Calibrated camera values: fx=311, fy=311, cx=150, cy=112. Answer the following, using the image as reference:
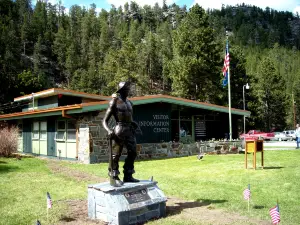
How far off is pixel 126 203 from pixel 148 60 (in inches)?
2634

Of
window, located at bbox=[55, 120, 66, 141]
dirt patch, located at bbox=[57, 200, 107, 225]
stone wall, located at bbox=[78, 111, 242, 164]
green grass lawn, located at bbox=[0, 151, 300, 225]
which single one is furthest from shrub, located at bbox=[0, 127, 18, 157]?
dirt patch, located at bbox=[57, 200, 107, 225]

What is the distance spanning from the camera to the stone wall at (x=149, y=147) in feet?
48.3

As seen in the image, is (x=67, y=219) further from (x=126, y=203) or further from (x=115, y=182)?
(x=126, y=203)

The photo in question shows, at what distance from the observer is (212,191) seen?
788cm

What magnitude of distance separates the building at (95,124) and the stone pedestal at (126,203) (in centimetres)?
835

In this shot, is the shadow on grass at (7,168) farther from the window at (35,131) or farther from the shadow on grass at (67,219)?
the shadow on grass at (67,219)

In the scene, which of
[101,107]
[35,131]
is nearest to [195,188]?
[101,107]

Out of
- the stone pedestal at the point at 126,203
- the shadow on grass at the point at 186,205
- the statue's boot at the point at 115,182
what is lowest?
the shadow on grass at the point at 186,205

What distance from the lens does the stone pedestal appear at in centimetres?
545

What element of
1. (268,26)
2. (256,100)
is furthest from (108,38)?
(268,26)

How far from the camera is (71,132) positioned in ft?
52.5

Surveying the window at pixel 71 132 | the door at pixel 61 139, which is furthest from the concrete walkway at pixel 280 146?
the door at pixel 61 139

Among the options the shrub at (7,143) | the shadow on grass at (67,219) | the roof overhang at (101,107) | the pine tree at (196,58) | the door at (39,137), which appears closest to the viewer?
the shadow on grass at (67,219)

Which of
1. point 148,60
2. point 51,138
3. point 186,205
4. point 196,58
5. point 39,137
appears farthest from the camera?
point 148,60
